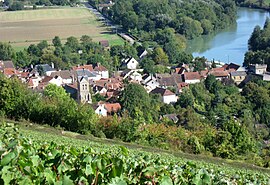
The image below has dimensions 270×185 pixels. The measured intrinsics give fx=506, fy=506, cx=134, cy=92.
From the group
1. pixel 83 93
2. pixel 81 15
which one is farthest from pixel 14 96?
pixel 81 15

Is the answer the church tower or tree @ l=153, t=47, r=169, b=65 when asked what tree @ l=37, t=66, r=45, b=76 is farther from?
tree @ l=153, t=47, r=169, b=65

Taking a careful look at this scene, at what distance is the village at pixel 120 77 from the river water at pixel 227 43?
345 cm

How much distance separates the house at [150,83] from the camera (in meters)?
31.5

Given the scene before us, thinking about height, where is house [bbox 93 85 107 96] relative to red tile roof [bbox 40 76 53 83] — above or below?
below

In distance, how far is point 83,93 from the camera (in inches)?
1040

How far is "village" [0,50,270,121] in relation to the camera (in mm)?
29281

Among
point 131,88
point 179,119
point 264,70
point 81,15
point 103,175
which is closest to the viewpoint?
point 103,175

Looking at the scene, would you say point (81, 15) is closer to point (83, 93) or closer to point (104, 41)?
point (104, 41)

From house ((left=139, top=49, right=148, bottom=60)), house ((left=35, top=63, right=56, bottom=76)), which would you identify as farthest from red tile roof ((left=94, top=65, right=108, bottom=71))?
house ((left=139, top=49, right=148, bottom=60))

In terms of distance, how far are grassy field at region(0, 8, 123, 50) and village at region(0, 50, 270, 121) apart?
11.2 m

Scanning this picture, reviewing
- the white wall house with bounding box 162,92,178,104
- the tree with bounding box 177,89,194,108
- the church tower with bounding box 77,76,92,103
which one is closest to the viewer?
the church tower with bounding box 77,76,92,103

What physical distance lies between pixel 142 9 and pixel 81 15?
347 inches

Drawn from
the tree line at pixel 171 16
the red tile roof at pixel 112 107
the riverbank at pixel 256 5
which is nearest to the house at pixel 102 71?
the red tile roof at pixel 112 107

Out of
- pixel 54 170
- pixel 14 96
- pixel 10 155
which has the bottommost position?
A: pixel 14 96
